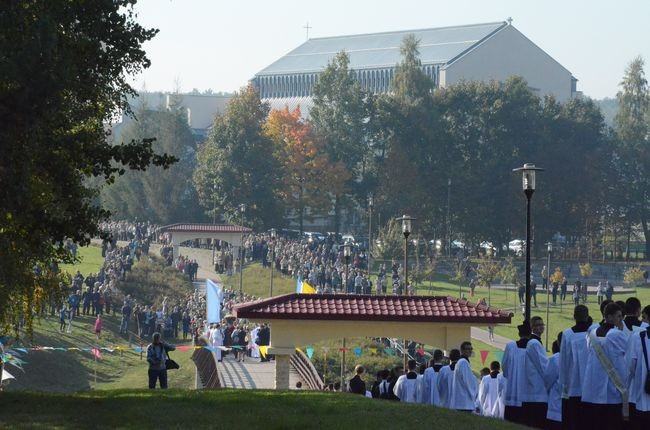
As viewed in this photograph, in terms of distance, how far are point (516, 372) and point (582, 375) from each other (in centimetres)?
211

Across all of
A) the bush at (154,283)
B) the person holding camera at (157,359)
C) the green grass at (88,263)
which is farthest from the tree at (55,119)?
the green grass at (88,263)

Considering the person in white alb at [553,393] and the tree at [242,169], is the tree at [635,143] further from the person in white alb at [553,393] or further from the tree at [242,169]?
the person in white alb at [553,393]

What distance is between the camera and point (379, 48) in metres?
138

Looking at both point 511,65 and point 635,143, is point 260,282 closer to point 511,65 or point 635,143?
point 635,143

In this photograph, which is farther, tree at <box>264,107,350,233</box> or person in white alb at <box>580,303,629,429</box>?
tree at <box>264,107,350,233</box>

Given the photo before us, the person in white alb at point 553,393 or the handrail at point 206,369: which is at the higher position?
the person in white alb at point 553,393

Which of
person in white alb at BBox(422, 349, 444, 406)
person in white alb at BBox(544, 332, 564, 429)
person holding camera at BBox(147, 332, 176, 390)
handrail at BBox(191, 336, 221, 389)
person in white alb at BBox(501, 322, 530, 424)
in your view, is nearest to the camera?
person in white alb at BBox(544, 332, 564, 429)

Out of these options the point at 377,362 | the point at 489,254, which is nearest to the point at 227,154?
the point at 489,254

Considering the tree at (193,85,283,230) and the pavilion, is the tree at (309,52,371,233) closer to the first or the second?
the tree at (193,85,283,230)

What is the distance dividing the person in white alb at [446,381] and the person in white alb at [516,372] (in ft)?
8.46

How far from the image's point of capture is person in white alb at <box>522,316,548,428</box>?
774 inches

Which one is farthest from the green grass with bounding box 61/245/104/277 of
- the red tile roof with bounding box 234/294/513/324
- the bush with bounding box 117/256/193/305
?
the red tile roof with bounding box 234/294/513/324

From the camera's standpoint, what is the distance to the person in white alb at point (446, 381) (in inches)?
896

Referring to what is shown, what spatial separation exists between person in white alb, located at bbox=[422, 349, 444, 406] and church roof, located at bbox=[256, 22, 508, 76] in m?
101
